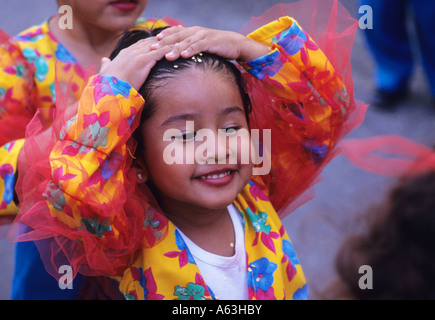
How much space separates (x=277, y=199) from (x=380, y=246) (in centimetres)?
35

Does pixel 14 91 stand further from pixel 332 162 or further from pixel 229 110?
pixel 332 162

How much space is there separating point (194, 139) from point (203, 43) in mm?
242

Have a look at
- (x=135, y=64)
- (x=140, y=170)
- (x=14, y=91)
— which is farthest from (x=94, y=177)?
(x=14, y=91)

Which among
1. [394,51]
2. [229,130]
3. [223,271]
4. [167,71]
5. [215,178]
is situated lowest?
[223,271]

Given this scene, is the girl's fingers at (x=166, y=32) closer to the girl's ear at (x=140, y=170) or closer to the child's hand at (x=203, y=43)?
the child's hand at (x=203, y=43)

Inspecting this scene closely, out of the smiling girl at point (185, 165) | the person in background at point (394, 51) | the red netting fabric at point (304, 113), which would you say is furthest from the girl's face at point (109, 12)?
the person in background at point (394, 51)

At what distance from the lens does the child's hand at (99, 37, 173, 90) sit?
1.31 m

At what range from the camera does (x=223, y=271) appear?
146cm

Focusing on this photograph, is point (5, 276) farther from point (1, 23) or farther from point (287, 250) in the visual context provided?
point (1, 23)

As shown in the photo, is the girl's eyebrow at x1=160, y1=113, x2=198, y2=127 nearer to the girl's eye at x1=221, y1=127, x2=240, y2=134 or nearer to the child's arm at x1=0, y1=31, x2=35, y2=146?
the girl's eye at x1=221, y1=127, x2=240, y2=134

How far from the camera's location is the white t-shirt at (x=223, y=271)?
1442mm

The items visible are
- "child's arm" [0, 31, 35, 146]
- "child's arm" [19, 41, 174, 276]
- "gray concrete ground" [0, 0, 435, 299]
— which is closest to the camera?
"child's arm" [19, 41, 174, 276]

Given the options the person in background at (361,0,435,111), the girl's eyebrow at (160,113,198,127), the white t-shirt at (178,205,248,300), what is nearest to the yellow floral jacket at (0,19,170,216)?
the girl's eyebrow at (160,113,198,127)
